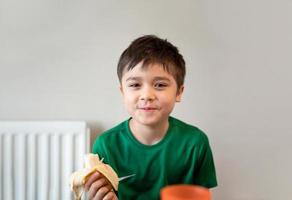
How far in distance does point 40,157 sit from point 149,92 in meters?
0.70

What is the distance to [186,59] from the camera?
1429 mm

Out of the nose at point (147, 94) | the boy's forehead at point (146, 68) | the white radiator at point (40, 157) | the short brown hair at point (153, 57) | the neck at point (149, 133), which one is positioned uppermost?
the short brown hair at point (153, 57)

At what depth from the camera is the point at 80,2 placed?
55.3 inches

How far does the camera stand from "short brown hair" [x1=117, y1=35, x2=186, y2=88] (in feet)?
3.16

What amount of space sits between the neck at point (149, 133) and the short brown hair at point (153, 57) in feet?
0.45

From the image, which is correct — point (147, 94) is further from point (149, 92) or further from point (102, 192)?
point (102, 192)

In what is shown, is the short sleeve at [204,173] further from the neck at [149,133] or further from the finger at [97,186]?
the finger at [97,186]

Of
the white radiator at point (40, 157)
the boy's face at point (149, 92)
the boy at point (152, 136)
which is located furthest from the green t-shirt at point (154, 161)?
the white radiator at point (40, 157)

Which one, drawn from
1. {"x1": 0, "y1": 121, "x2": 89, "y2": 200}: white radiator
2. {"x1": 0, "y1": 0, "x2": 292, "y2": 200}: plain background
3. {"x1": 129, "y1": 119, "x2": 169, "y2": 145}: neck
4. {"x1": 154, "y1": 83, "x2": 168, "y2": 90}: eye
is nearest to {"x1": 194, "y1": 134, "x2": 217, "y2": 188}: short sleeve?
{"x1": 129, "y1": 119, "x2": 169, "y2": 145}: neck

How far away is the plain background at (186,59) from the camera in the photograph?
1411mm

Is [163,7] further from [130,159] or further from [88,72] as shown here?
[130,159]

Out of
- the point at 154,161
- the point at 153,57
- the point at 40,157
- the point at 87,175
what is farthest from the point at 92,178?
the point at 40,157

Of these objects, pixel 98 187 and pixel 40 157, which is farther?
pixel 40 157

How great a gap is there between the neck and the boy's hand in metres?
0.21
